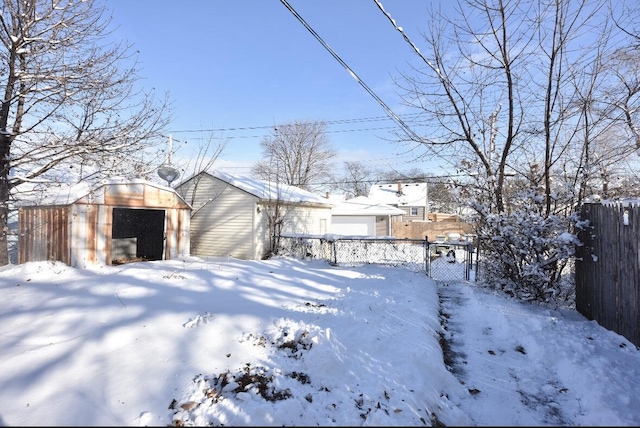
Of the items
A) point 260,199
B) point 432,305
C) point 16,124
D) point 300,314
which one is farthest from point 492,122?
point 16,124

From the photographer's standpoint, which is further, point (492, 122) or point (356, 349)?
point (492, 122)

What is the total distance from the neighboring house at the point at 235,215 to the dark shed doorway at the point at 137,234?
1.83m

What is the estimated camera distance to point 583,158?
22.8 ft

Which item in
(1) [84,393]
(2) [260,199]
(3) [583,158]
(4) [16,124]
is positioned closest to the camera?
(1) [84,393]

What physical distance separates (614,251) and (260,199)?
10.6 meters

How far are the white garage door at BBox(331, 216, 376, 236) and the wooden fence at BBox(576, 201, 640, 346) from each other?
19.5m

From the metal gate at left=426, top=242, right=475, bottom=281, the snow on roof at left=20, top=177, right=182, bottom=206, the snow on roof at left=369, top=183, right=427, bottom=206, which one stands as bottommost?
the metal gate at left=426, top=242, right=475, bottom=281

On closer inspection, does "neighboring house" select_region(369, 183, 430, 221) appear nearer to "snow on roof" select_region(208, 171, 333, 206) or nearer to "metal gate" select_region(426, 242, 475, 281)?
"snow on roof" select_region(208, 171, 333, 206)

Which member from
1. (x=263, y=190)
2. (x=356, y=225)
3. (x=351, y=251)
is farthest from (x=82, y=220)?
(x=356, y=225)

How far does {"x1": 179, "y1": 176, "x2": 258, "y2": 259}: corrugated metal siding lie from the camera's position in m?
13.1

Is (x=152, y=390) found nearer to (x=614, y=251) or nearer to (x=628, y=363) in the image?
(x=628, y=363)

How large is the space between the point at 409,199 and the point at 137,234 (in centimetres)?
2771

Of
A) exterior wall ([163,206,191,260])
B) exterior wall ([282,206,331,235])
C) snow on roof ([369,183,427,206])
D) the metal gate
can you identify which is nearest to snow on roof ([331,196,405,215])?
exterior wall ([282,206,331,235])

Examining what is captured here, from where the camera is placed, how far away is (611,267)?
4.73 meters
